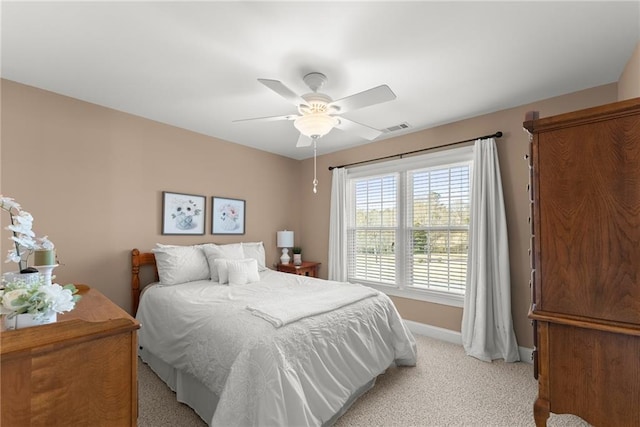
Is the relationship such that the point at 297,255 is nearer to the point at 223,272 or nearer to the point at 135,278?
the point at 223,272

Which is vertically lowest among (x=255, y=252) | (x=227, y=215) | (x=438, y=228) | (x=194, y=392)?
(x=194, y=392)

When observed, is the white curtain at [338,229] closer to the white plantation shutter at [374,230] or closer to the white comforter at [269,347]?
the white plantation shutter at [374,230]

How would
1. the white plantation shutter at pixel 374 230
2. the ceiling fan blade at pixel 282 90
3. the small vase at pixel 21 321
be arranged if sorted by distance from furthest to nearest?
1. the white plantation shutter at pixel 374 230
2. the ceiling fan blade at pixel 282 90
3. the small vase at pixel 21 321

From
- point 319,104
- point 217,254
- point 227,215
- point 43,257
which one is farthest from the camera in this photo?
point 227,215

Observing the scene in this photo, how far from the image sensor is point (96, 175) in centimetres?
291

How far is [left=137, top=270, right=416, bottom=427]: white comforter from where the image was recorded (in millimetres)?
1594

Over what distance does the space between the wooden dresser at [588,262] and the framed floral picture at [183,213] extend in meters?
3.42

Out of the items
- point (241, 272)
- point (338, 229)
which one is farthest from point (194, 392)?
point (338, 229)

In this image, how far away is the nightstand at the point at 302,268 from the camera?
4280 millimetres

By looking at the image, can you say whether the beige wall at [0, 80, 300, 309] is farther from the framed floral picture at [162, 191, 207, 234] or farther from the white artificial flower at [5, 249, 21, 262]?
the white artificial flower at [5, 249, 21, 262]

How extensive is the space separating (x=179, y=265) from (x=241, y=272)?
64 cm

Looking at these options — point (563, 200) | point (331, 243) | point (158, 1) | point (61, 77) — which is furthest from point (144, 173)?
point (563, 200)

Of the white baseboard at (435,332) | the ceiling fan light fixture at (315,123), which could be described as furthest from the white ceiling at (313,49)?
the white baseboard at (435,332)

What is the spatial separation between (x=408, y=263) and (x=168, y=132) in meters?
3.33
